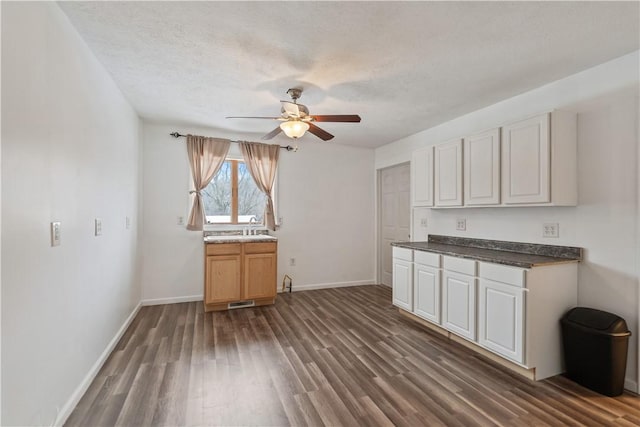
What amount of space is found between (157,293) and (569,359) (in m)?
4.57

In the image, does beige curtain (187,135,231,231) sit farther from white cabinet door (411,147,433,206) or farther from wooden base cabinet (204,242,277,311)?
white cabinet door (411,147,433,206)

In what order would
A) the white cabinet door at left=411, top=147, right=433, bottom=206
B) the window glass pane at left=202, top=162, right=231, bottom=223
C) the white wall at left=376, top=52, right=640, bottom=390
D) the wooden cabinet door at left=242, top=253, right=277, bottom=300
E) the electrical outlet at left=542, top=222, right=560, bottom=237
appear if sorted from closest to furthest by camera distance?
1. the white wall at left=376, top=52, right=640, bottom=390
2. the electrical outlet at left=542, top=222, right=560, bottom=237
3. the white cabinet door at left=411, top=147, right=433, bottom=206
4. the wooden cabinet door at left=242, top=253, right=277, bottom=300
5. the window glass pane at left=202, top=162, right=231, bottom=223

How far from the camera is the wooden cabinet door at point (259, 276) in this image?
13.0ft

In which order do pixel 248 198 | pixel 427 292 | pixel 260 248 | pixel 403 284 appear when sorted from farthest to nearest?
pixel 248 198 < pixel 260 248 < pixel 403 284 < pixel 427 292

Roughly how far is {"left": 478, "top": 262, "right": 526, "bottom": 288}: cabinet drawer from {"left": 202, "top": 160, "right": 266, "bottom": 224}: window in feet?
10.4

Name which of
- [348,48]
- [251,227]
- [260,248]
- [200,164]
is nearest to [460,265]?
[348,48]

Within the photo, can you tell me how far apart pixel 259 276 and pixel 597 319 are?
341 cm

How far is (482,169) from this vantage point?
298 centimetres

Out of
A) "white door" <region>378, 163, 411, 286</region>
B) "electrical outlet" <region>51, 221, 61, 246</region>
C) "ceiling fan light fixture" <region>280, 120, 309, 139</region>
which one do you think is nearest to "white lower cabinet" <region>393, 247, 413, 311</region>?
"white door" <region>378, 163, 411, 286</region>

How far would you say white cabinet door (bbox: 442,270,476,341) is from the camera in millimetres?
2701

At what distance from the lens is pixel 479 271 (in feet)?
8.71

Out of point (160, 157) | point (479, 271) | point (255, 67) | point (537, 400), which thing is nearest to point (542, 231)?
point (479, 271)

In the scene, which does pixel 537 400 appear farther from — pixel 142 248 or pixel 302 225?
pixel 142 248

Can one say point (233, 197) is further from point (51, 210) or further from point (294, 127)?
point (51, 210)
